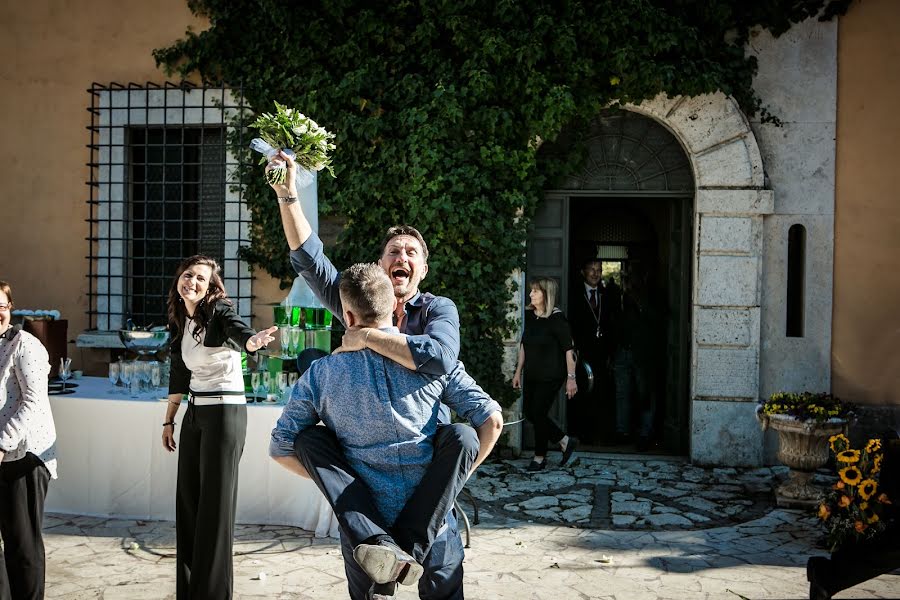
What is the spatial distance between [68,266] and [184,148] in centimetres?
176

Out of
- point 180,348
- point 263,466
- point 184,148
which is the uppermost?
point 184,148

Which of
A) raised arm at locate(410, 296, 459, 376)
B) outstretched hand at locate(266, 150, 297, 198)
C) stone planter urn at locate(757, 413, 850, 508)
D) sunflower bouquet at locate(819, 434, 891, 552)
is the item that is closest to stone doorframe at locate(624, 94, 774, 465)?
stone planter urn at locate(757, 413, 850, 508)

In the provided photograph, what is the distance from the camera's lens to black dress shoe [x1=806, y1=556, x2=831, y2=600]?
12.6 feet

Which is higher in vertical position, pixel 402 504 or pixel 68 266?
pixel 68 266

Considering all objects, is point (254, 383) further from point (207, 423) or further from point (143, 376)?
point (207, 423)

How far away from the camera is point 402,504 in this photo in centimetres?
270

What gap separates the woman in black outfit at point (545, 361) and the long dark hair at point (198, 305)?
12.5 feet

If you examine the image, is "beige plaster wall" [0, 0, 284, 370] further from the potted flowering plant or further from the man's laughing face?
the potted flowering plant

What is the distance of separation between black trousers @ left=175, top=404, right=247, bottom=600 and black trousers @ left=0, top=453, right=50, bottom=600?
620 millimetres

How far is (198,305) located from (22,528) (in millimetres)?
1256

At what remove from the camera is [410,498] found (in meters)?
2.69

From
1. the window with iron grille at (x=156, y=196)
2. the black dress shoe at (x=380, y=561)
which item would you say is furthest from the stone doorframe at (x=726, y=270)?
the black dress shoe at (x=380, y=561)

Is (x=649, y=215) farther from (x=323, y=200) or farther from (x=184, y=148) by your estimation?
(x=184, y=148)

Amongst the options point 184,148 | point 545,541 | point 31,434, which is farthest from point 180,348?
point 184,148
